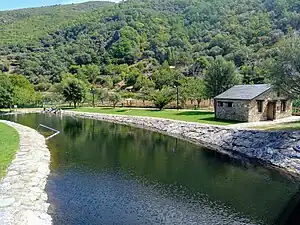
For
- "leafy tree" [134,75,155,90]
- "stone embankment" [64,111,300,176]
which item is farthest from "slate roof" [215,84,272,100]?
"leafy tree" [134,75,155,90]

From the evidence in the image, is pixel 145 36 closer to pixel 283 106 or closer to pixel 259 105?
pixel 283 106

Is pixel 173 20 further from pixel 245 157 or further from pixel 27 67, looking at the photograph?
pixel 245 157

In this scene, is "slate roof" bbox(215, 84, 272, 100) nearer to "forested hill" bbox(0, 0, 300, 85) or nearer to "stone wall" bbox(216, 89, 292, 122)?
"stone wall" bbox(216, 89, 292, 122)

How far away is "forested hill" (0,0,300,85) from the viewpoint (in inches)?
3981

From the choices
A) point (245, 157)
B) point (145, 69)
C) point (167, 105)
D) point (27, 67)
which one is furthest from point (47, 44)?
point (245, 157)

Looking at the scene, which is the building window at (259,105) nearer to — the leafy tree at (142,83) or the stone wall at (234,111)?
the stone wall at (234,111)

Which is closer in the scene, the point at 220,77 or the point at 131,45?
the point at 220,77

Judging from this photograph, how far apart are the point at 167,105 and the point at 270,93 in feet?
77.0

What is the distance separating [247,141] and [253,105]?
31.2ft

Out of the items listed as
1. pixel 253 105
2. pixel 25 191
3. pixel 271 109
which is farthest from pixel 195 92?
pixel 25 191

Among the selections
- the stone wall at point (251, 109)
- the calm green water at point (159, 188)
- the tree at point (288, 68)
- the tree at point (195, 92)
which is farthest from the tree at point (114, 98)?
the tree at point (288, 68)

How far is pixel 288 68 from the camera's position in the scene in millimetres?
24672

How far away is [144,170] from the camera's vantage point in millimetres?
20516

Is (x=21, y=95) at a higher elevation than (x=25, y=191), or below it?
higher
